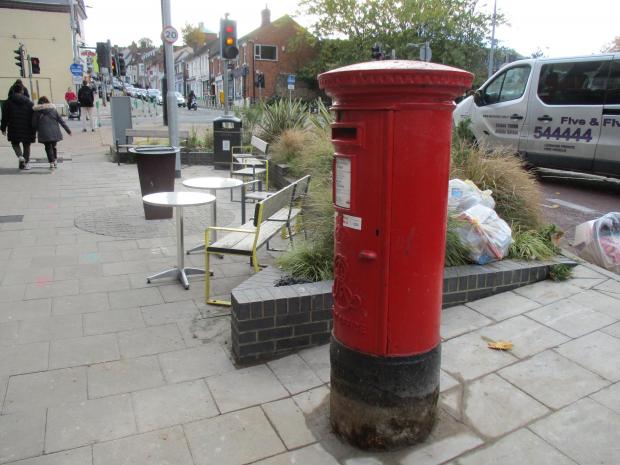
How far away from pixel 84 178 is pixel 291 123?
14.8 ft

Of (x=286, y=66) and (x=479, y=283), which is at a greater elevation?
(x=286, y=66)

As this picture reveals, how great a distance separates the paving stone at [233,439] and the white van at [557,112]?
20.8 feet

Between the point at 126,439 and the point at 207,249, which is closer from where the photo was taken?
the point at 126,439

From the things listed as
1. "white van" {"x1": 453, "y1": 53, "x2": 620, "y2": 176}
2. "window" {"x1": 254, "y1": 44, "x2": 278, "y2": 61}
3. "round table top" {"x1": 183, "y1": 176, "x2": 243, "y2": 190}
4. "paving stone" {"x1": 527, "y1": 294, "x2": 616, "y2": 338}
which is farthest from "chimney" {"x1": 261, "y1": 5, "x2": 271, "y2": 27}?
"paving stone" {"x1": 527, "y1": 294, "x2": 616, "y2": 338}

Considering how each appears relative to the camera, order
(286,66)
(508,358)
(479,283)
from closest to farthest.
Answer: (508,358)
(479,283)
(286,66)

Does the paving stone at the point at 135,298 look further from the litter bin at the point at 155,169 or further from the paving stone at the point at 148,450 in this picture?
the litter bin at the point at 155,169

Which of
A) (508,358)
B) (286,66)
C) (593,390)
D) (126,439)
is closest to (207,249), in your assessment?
(126,439)

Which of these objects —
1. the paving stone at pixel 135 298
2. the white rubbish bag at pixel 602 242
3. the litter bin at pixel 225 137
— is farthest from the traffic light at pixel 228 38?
the white rubbish bag at pixel 602 242

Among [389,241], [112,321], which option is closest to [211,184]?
[112,321]

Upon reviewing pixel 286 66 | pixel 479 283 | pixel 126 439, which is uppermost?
pixel 286 66

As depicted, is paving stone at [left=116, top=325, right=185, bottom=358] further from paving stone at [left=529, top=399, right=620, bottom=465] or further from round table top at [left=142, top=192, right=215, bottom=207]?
paving stone at [left=529, top=399, right=620, bottom=465]

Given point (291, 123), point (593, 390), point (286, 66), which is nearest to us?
point (593, 390)

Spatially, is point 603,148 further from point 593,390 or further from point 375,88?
point 375,88

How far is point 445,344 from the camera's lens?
3.69 meters
